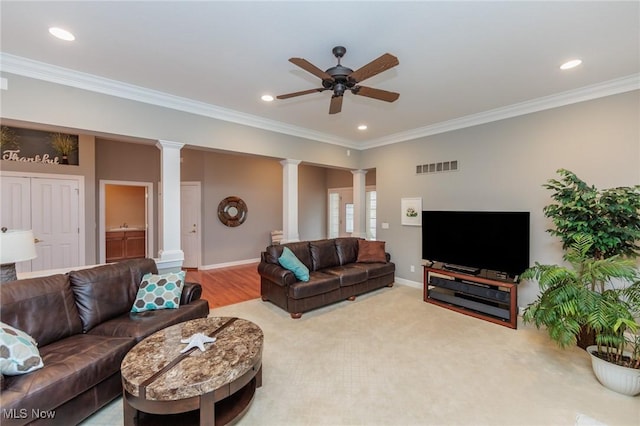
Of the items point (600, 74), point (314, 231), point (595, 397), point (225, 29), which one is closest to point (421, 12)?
point (225, 29)

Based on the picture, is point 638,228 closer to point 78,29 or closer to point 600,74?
point 600,74

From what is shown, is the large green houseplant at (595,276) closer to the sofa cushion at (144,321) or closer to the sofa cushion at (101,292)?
the sofa cushion at (144,321)

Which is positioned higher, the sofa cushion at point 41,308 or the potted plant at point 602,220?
the potted plant at point 602,220

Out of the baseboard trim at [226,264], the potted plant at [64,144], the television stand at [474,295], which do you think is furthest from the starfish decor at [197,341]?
the potted plant at [64,144]

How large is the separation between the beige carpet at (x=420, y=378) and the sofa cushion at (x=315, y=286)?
34cm

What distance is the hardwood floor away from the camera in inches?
181

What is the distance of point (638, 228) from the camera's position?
2758mm

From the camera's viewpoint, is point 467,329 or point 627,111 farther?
point 467,329

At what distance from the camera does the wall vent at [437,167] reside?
4.62 meters

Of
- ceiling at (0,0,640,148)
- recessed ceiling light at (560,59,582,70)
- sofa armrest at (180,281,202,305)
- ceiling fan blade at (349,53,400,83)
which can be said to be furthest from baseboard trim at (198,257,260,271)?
recessed ceiling light at (560,59,582,70)

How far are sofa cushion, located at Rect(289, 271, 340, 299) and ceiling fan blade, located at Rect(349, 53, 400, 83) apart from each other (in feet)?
8.62

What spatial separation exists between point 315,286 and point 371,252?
164cm


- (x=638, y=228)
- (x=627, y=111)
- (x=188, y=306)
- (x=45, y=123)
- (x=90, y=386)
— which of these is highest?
(x=627, y=111)

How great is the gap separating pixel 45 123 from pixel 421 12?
12.4 feet
